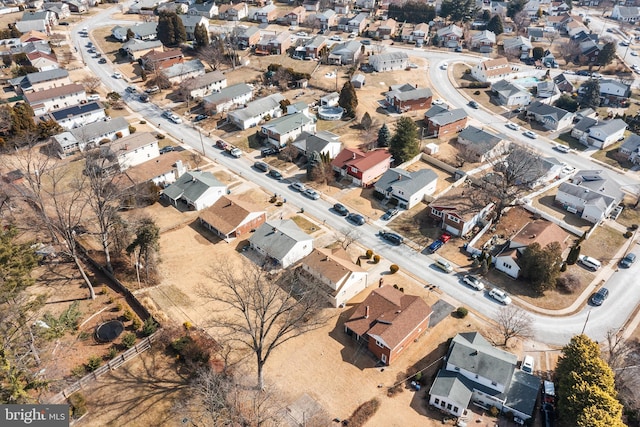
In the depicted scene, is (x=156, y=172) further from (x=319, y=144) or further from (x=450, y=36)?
(x=450, y=36)

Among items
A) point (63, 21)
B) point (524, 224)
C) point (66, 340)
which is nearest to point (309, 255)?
point (66, 340)

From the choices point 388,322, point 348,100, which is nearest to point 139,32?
point 348,100

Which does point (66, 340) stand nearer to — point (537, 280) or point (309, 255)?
point (309, 255)

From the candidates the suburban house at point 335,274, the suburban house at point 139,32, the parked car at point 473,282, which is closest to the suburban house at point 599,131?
the parked car at point 473,282

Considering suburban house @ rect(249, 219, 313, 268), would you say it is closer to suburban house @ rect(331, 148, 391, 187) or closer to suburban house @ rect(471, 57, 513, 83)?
suburban house @ rect(331, 148, 391, 187)

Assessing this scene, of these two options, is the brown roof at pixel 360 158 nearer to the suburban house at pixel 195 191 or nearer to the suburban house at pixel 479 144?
the suburban house at pixel 479 144
